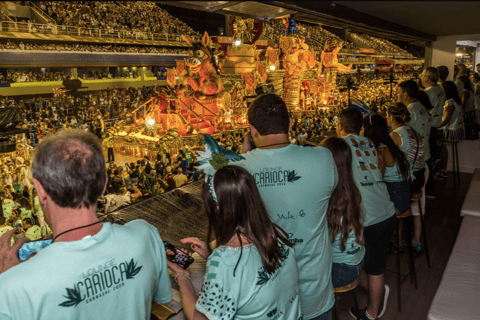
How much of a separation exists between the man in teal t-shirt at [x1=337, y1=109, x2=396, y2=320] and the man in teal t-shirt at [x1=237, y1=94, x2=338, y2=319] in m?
0.66

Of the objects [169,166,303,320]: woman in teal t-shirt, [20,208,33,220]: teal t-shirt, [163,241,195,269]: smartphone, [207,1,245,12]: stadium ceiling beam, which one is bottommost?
[20,208,33,220]: teal t-shirt

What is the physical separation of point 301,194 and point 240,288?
0.58 m

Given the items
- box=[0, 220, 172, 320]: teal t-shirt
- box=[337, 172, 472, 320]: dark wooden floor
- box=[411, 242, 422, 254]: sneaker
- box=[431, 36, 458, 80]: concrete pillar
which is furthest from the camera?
box=[431, 36, 458, 80]: concrete pillar

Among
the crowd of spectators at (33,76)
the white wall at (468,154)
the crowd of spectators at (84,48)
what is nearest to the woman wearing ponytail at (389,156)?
the white wall at (468,154)

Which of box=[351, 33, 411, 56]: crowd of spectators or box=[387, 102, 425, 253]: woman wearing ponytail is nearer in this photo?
box=[387, 102, 425, 253]: woman wearing ponytail

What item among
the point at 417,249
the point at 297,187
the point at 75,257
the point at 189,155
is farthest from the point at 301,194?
the point at 189,155

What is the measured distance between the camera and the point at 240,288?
1.24m

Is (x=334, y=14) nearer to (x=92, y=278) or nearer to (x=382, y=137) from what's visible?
(x=382, y=137)

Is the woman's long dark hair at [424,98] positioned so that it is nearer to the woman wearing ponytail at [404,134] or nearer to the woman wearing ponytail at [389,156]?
the woman wearing ponytail at [404,134]

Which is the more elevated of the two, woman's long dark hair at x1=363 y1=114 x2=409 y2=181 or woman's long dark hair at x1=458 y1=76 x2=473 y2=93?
woman's long dark hair at x1=458 y1=76 x2=473 y2=93

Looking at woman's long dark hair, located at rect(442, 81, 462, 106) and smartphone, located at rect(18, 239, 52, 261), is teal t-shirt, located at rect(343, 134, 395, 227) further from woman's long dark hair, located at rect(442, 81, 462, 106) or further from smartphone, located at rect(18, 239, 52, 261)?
woman's long dark hair, located at rect(442, 81, 462, 106)

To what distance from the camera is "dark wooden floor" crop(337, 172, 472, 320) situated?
2.88 m

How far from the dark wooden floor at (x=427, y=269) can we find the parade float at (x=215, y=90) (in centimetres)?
584

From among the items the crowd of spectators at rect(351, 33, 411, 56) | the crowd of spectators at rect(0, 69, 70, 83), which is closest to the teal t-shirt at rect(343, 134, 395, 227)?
the crowd of spectators at rect(0, 69, 70, 83)
